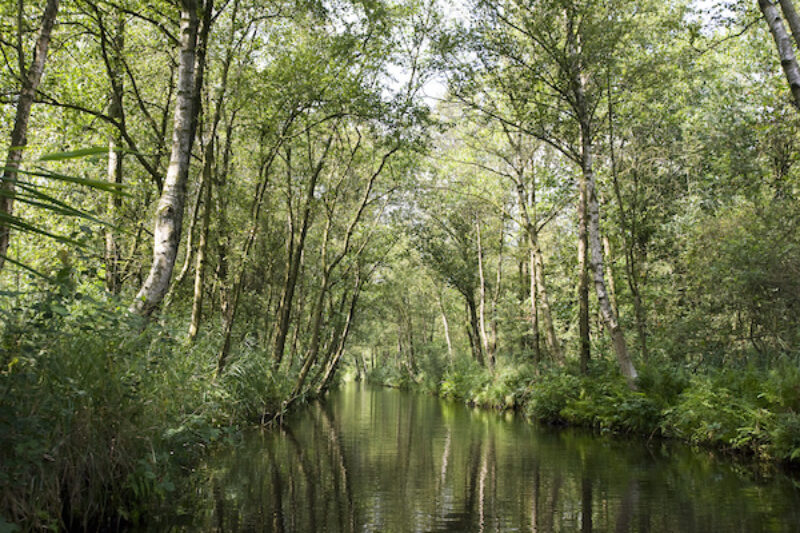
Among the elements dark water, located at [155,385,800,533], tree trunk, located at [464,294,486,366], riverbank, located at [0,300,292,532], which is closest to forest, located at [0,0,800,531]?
riverbank, located at [0,300,292,532]

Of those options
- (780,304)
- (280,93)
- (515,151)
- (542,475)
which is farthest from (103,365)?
(515,151)

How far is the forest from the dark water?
0.83 meters

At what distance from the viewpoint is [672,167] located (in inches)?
809

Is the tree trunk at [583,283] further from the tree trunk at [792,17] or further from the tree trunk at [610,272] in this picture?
the tree trunk at [792,17]

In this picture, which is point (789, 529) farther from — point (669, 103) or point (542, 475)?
point (669, 103)

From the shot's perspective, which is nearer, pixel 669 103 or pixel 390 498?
pixel 390 498

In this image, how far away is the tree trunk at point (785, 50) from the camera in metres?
7.85

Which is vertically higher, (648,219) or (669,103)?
(669,103)

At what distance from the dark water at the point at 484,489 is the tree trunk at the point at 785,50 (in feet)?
17.7

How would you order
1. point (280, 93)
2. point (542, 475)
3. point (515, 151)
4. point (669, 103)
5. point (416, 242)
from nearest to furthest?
point (542, 475)
point (280, 93)
point (669, 103)
point (515, 151)
point (416, 242)

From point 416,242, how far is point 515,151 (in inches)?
403

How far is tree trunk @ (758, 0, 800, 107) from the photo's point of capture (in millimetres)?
7848

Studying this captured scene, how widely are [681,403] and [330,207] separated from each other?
1221 cm

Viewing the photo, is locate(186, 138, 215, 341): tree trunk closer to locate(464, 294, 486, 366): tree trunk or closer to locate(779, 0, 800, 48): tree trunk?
locate(779, 0, 800, 48): tree trunk
